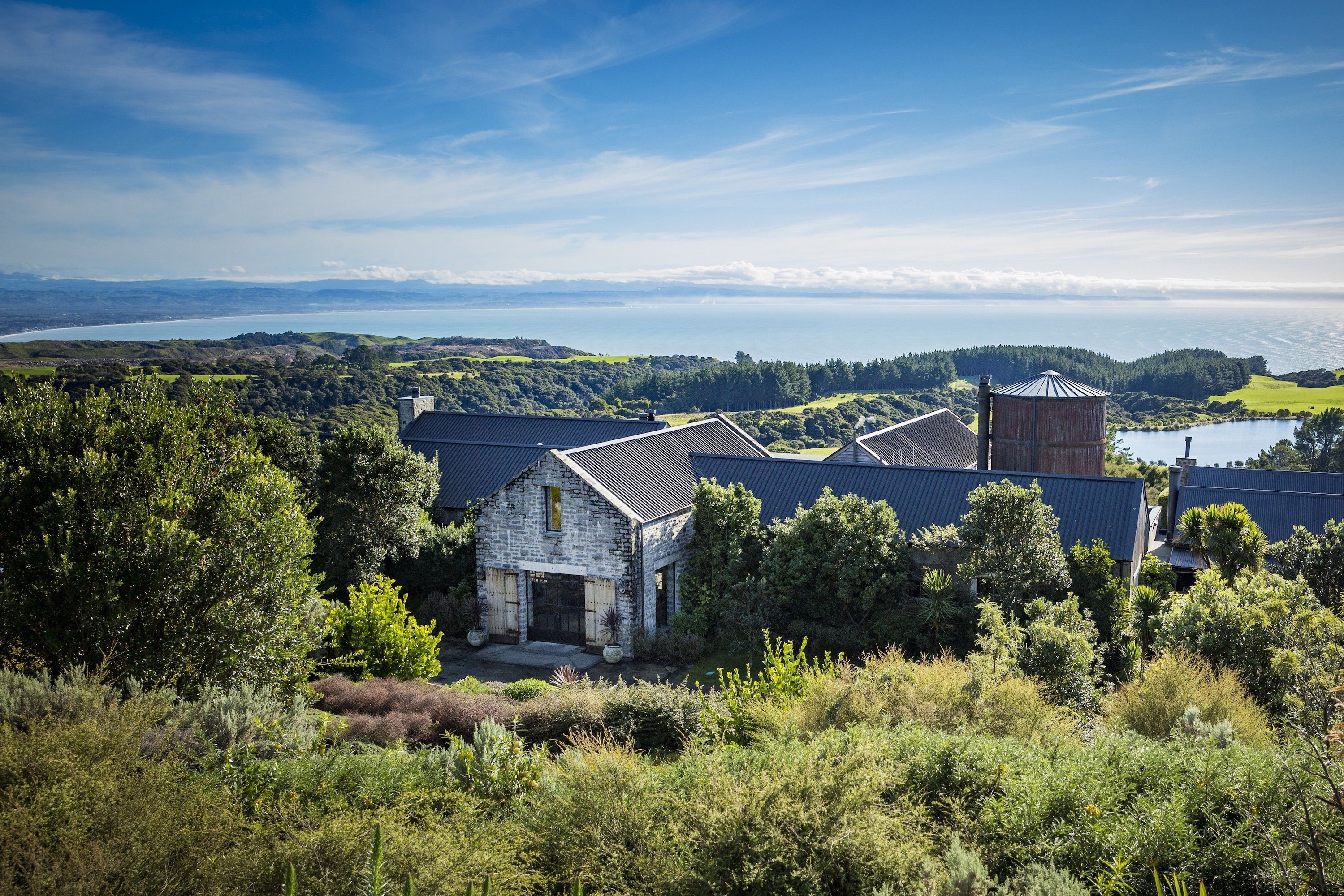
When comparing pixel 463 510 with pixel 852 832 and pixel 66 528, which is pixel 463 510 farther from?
pixel 852 832

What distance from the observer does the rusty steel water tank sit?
30.8m

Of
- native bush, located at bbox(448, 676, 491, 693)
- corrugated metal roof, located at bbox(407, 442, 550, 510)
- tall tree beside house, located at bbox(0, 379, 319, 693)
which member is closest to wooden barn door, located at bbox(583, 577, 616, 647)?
native bush, located at bbox(448, 676, 491, 693)

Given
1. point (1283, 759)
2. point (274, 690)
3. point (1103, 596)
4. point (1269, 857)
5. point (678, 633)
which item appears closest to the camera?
point (1269, 857)

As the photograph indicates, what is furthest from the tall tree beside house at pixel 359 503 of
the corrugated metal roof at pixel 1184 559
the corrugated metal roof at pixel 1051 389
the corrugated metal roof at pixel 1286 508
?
the corrugated metal roof at pixel 1286 508

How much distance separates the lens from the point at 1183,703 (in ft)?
40.9

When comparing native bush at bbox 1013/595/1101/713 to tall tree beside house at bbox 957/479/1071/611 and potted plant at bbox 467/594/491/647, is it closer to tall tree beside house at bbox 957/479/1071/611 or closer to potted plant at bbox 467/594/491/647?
tall tree beside house at bbox 957/479/1071/611

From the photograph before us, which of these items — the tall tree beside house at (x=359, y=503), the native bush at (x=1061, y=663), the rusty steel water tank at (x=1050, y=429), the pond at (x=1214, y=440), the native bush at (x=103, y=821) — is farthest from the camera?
the pond at (x=1214, y=440)

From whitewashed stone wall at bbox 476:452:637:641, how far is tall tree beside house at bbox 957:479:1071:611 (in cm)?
874

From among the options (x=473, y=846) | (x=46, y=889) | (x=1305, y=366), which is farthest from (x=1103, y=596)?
(x=1305, y=366)

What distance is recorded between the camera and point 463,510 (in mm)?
31672

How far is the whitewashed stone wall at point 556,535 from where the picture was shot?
2291 centimetres

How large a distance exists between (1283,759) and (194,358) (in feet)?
266

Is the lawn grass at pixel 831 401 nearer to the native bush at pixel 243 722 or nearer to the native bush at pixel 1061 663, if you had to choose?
the native bush at pixel 1061 663

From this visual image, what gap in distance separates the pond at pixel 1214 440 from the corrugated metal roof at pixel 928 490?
5082cm
